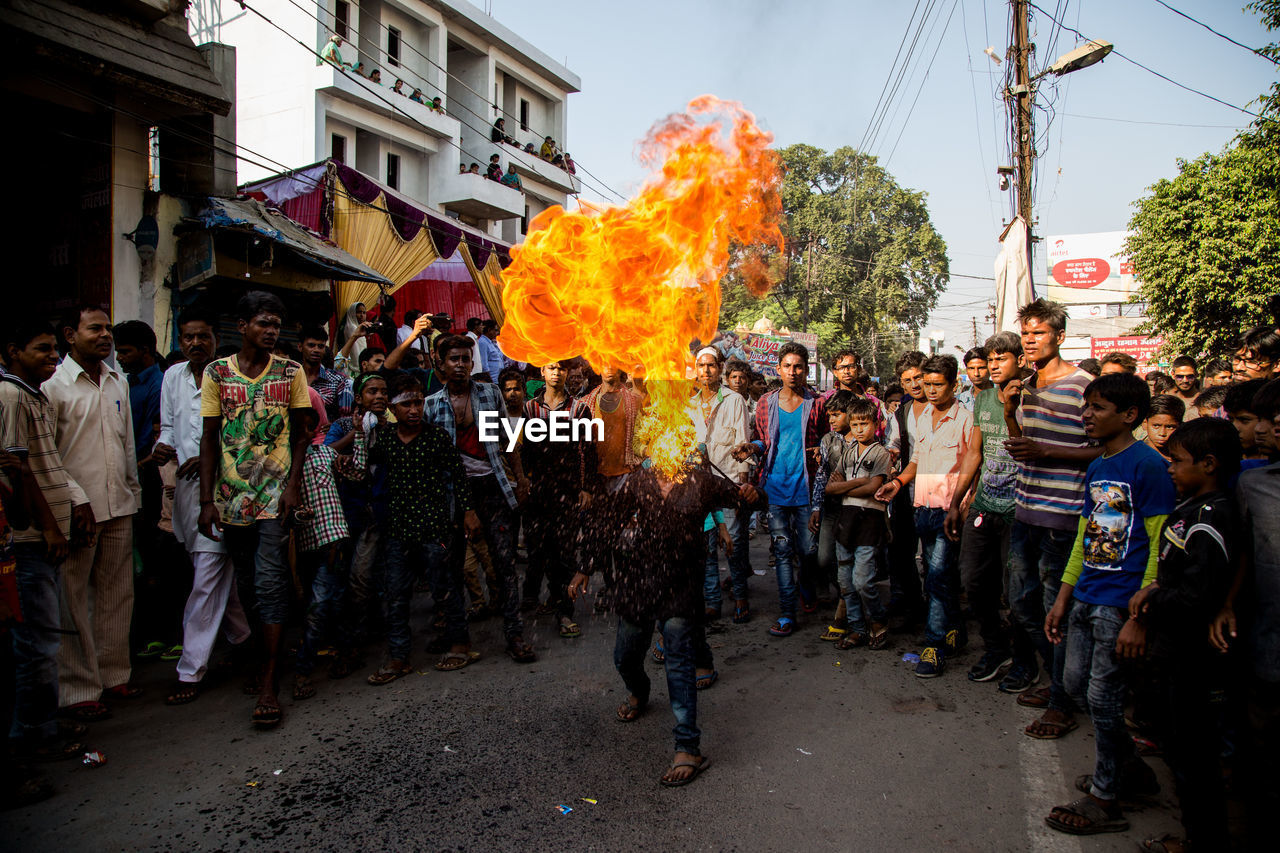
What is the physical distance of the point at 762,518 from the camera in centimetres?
1024

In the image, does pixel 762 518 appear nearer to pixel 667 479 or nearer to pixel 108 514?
pixel 667 479

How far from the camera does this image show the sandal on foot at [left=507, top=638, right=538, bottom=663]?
5113 mm

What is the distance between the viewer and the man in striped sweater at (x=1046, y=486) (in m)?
4.03

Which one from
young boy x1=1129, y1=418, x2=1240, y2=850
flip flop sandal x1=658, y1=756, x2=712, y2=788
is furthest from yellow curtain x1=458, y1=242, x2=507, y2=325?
Answer: young boy x1=1129, y1=418, x2=1240, y2=850

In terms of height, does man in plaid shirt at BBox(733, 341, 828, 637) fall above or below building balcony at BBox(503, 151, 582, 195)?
below

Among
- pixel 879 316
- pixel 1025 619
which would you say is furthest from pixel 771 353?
pixel 879 316

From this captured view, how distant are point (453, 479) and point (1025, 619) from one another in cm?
382

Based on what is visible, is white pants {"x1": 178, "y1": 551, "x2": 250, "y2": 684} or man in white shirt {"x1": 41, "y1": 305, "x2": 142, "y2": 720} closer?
man in white shirt {"x1": 41, "y1": 305, "x2": 142, "y2": 720}

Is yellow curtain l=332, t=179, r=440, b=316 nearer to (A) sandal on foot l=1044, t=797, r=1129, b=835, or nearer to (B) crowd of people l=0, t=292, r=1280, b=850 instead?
(B) crowd of people l=0, t=292, r=1280, b=850

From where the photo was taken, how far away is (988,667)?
478 centimetres

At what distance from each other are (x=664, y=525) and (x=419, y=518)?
6.50ft

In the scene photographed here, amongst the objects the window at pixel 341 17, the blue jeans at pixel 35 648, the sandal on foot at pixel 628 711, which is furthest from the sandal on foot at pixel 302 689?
the window at pixel 341 17

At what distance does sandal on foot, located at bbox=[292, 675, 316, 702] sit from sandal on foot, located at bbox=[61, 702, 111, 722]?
1.00 metres

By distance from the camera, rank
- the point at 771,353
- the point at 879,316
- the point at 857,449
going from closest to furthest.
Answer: the point at 857,449 < the point at 771,353 < the point at 879,316
